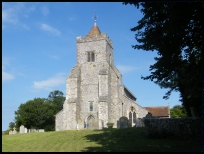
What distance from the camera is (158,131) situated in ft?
46.6

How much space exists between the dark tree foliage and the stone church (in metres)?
22.8

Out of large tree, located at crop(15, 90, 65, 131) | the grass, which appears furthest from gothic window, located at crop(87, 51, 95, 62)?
the grass

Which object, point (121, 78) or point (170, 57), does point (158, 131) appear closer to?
point (170, 57)

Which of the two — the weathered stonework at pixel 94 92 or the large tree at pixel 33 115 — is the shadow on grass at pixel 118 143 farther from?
the large tree at pixel 33 115

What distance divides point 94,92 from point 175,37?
26.9 m

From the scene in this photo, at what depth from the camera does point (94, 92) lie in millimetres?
37000

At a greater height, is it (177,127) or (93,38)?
(93,38)

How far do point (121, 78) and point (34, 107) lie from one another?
731 inches

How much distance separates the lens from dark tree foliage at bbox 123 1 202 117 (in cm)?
945

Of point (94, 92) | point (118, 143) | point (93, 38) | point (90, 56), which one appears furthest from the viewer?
point (93, 38)

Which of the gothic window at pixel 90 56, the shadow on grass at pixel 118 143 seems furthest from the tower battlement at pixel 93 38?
the shadow on grass at pixel 118 143

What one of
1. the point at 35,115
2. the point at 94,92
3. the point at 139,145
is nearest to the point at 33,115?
the point at 35,115

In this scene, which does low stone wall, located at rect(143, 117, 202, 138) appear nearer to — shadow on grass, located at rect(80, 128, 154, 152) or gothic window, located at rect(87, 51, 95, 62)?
shadow on grass, located at rect(80, 128, 154, 152)

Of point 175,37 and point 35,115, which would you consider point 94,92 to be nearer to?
point 35,115
